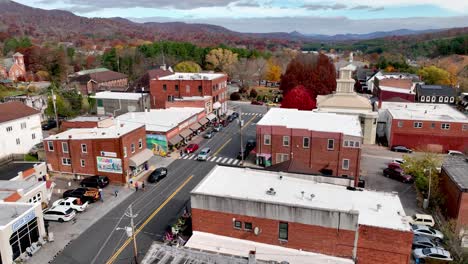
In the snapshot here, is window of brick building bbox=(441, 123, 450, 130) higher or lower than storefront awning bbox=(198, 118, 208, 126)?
higher

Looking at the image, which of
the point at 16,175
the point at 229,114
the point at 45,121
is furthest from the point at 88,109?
the point at 16,175

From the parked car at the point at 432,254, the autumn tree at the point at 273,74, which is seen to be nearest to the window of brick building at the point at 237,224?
the parked car at the point at 432,254

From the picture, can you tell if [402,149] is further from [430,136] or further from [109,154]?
[109,154]

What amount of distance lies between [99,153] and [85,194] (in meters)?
5.23

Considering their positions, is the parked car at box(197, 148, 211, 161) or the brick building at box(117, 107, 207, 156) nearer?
the parked car at box(197, 148, 211, 161)

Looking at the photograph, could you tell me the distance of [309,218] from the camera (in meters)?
19.9

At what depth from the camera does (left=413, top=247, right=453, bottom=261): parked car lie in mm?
23156

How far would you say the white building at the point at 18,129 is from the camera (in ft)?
131

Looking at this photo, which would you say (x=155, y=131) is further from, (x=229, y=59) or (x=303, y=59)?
(x=229, y=59)

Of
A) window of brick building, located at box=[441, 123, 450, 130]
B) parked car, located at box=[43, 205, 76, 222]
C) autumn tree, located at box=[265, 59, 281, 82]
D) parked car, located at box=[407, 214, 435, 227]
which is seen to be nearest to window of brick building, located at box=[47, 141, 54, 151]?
parked car, located at box=[43, 205, 76, 222]

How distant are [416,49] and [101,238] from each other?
209500 mm

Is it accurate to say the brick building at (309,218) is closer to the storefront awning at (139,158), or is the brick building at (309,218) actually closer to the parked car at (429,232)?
the parked car at (429,232)

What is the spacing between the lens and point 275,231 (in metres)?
20.8

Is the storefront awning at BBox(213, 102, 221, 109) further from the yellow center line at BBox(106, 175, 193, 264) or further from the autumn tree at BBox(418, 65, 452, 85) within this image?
the autumn tree at BBox(418, 65, 452, 85)
